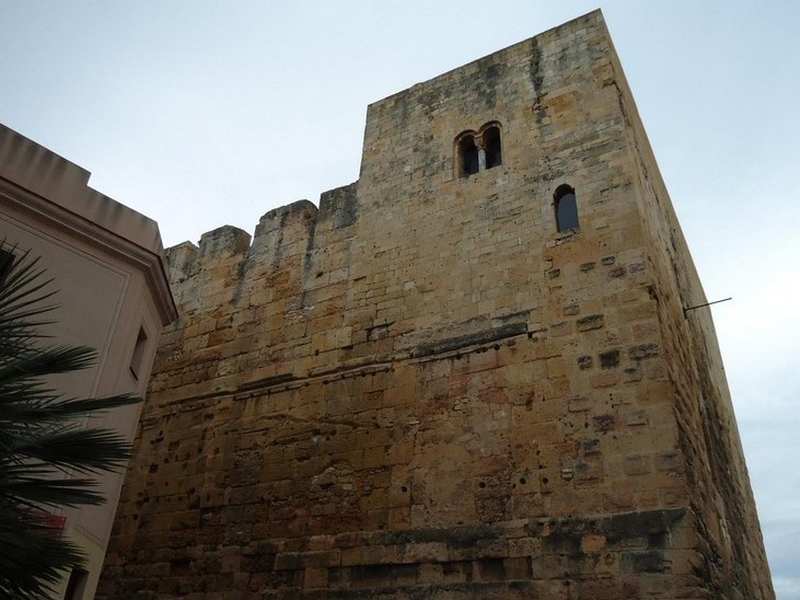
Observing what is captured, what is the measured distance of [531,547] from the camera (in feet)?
20.6

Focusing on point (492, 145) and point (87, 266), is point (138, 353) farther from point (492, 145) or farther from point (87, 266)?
point (492, 145)

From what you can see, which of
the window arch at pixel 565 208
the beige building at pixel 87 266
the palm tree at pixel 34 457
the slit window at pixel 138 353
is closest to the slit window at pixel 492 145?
the window arch at pixel 565 208

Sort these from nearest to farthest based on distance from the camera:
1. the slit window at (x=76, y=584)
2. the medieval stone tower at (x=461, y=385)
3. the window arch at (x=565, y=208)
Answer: the slit window at (x=76, y=584) → the medieval stone tower at (x=461, y=385) → the window arch at (x=565, y=208)

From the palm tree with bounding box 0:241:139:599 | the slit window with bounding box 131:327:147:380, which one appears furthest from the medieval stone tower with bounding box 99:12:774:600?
the palm tree with bounding box 0:241:139:599

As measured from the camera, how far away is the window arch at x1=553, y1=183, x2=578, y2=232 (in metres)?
7.97

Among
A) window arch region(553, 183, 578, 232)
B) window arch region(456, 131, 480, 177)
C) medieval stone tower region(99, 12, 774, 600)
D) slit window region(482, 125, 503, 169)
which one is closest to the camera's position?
medieval stone tower region(99, 12, 774, 600)

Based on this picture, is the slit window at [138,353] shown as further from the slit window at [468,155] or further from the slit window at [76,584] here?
the slit window at [468,155]

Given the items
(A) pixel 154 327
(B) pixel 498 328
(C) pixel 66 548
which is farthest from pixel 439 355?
(C) pixel 66 548

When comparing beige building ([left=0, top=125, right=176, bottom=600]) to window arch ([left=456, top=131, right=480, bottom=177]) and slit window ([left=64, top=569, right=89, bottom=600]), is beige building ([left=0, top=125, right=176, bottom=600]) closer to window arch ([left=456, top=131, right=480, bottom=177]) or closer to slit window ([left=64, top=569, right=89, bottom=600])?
slit window ([left=64, top=569, right=89, bottom=600])

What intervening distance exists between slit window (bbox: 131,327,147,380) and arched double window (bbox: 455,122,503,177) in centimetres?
440

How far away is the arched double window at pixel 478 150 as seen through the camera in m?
9.25

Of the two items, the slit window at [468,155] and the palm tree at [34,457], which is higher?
the slit window at [468,155]

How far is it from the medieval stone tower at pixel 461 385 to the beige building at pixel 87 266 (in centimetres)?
187

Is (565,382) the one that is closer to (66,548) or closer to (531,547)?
(531,547)
